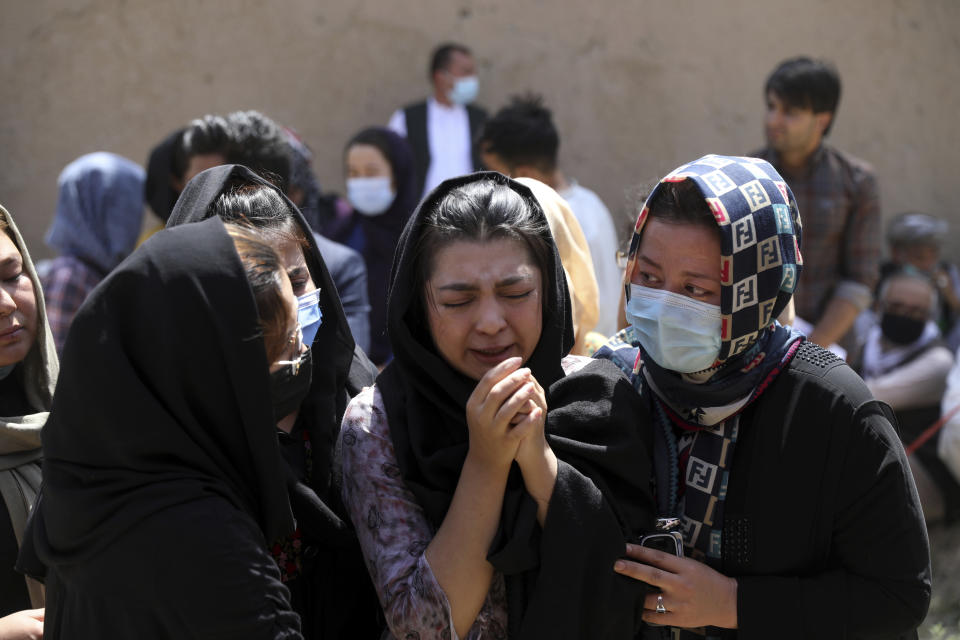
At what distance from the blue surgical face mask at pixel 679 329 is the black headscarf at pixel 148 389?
2.77ft

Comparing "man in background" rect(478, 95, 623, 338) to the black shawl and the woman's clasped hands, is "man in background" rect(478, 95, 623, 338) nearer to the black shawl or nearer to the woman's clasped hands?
the black shawl

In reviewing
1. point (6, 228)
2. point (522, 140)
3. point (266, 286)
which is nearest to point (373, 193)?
point (522, 140)

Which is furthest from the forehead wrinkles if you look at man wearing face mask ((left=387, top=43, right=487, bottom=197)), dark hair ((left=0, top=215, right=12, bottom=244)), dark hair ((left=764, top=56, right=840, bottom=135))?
man wearing face mask ((left=387, top=43, right=487, bottom=197))

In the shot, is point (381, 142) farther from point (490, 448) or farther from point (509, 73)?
point (490, 448)

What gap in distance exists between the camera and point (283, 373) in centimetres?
166

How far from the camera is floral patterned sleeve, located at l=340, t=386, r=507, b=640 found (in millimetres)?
1689

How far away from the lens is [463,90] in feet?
20.4

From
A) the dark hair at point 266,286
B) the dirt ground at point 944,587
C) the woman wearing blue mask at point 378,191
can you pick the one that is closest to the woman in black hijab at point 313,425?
the dark hair at point 266,286

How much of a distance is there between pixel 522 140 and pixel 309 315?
2.39m

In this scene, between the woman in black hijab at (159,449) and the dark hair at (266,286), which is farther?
the dark hair at (266,286)

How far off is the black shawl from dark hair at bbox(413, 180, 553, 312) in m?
0.02

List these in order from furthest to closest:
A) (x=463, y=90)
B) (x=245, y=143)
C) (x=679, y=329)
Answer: (x=463, y=90) < (x=245, y=143) < (x=679, y=329)

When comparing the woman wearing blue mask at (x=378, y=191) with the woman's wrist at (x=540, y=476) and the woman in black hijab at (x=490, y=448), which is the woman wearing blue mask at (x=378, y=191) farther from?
the woman's wrist at (x=540, y=476)

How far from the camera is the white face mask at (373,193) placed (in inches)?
188
